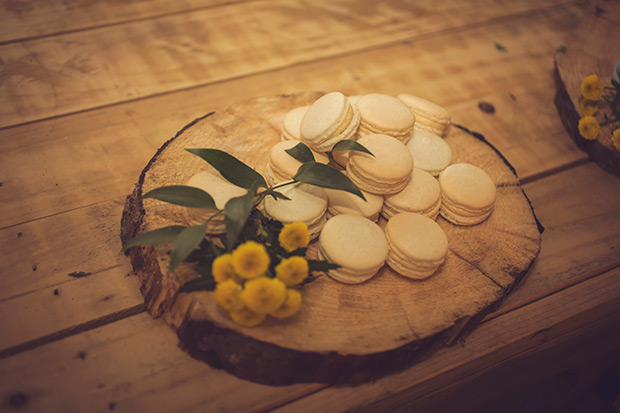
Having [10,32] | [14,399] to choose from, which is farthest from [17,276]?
[10,32]

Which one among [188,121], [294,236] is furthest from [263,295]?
[188,121]

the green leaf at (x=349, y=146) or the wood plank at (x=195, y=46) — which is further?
the wood plank at (x=195, y=46)

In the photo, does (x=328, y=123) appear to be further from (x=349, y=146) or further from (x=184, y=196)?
(x=184, y=196)

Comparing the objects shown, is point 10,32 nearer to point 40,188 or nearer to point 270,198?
point 40,188

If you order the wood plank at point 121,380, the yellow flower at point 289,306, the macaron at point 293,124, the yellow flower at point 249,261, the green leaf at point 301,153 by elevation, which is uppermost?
the green leaf at point 301,153

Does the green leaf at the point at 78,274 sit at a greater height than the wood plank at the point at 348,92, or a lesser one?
lesser

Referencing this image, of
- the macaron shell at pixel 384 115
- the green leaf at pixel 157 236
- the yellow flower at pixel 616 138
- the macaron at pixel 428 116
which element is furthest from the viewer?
the yellow flower at pixel 616 138

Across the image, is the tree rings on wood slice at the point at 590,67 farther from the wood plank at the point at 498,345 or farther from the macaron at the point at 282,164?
the macaron at the point at 282,164

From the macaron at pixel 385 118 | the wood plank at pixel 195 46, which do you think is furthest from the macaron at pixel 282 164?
the wood plank at pixel 195 46
